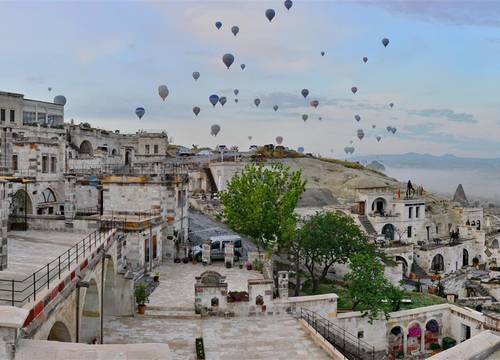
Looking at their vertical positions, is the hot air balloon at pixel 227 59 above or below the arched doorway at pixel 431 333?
above

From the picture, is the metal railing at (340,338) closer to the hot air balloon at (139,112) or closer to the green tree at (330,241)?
the green tree at (330,241)

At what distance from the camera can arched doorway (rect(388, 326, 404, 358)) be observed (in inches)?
1296

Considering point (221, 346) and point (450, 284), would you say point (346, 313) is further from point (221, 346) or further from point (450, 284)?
point (450, 284)

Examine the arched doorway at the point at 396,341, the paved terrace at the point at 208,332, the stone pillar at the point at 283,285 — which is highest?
the stone pillar at the point at 283,285

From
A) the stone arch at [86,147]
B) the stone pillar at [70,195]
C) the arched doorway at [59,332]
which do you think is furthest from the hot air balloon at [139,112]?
the arched doorway at [59,332]

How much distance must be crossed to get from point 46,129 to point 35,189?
23.4 metres

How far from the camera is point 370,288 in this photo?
96.5ft

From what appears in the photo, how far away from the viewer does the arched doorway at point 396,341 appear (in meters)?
32.9

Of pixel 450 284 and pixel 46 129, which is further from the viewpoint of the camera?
pixel 46 129

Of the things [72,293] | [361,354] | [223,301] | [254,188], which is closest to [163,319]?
[223,301]

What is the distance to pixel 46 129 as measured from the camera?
6269 centimetres

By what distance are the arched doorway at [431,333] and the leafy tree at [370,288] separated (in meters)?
5.29

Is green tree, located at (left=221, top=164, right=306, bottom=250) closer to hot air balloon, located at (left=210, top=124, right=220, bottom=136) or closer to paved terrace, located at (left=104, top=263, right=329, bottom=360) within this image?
paved terrace, located at (left=104, top=263, right=329, bottom=360)

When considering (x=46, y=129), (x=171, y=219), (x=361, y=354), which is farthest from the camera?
(x=46, y=129)
